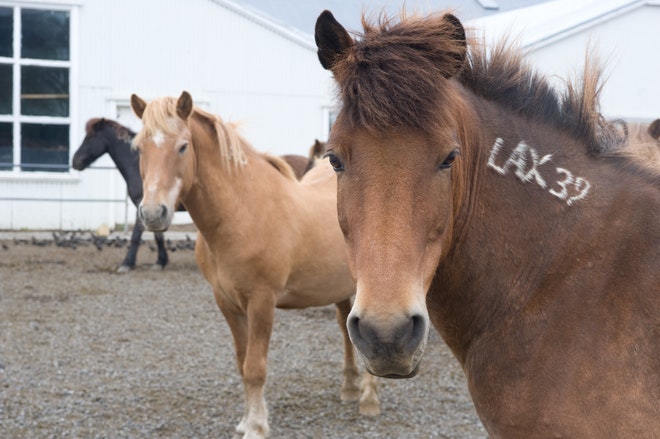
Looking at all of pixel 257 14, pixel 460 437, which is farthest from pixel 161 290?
pixel 257 14

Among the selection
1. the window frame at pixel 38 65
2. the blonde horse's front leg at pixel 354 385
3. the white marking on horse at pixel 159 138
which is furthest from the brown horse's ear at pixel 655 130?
the window frame at pixel 38 65

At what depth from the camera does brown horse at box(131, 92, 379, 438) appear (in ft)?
15.9

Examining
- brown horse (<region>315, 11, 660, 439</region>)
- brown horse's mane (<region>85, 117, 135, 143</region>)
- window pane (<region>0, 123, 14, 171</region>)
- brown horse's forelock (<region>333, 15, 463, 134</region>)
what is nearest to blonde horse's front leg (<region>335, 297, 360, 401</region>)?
brown horse (<region>315, 11, 660, 439</region>)

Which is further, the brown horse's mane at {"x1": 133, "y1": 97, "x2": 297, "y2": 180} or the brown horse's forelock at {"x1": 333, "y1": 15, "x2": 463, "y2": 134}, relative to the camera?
the brown horse's mane at {"x1": 133, "y1": 97, "x2": 297, "y2": 180}

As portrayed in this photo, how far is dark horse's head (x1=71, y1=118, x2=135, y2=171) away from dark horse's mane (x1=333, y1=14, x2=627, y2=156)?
32.3 ft

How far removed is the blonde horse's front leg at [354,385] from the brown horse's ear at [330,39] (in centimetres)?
349

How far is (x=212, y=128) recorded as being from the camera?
17.2ft

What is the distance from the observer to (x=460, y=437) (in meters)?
5.07

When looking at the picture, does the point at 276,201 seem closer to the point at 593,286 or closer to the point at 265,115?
the point at 593,286

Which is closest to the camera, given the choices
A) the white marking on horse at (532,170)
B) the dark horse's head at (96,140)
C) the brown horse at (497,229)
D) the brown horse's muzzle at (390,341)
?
the brown horse's muzzle at (390,341)

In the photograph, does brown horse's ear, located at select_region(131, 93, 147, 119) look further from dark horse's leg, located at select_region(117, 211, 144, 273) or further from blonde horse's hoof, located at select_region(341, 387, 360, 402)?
dark horse's leg, located at select_region(117, 211, 144, 273)

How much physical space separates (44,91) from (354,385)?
13430 mm

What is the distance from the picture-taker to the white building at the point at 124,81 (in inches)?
643

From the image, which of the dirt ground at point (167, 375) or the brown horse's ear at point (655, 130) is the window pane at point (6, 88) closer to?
the dirt ground at point (167, 375)
